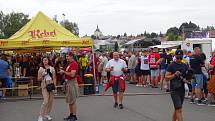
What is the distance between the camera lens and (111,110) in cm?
1296

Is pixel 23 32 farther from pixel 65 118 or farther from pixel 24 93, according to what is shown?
pixel 65 118

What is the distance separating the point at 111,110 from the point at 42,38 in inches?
246

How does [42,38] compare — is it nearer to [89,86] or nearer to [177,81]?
[89,86]

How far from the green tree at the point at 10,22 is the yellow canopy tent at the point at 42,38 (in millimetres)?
67336

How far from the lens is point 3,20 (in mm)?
89562

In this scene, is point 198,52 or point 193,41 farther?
point 193,41

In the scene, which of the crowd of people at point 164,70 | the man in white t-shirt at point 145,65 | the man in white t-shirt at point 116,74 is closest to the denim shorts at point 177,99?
the crowd of people at point 164,70

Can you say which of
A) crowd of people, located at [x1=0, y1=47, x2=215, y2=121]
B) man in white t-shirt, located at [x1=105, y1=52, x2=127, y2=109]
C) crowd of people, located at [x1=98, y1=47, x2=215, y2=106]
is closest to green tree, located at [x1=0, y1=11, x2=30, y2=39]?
crowd of people, located at [x1=0, y1=47, x2=215, y2=121]

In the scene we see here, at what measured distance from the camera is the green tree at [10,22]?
8569cm

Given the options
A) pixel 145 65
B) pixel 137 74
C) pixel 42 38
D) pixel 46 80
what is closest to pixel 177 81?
pixel 46 80

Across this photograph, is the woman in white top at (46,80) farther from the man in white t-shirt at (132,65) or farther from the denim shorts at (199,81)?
the man in white t-shirt at (132,65)

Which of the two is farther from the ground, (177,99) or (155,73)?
(155,73)

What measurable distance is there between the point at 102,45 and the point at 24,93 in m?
46.2

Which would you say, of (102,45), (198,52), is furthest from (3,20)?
(198,52)
